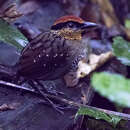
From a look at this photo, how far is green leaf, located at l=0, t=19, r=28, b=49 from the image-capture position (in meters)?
3.42

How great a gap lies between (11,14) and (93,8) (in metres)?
2.64

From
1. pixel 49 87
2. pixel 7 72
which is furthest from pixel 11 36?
pixel 49 87

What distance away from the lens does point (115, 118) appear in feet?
10.1

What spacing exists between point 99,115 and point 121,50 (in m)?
0.58

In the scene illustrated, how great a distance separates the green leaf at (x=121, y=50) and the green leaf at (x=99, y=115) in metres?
0.48

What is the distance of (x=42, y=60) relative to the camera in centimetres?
353

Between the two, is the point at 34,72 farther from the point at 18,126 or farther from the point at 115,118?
the point at 115,118

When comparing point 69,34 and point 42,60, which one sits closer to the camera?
point 42,60

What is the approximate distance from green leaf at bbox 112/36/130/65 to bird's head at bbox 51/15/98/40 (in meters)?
0.63

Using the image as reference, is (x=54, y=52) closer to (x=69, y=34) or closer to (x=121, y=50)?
(x=69, y=34)

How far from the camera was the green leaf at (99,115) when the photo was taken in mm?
2988

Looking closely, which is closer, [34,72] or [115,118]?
[115,118]

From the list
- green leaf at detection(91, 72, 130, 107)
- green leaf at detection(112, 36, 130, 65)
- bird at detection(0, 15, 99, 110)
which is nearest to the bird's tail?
bird at detection(0, 15, 99, 110)

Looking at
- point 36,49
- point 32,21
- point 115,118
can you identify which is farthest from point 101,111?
point 32,21
